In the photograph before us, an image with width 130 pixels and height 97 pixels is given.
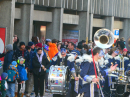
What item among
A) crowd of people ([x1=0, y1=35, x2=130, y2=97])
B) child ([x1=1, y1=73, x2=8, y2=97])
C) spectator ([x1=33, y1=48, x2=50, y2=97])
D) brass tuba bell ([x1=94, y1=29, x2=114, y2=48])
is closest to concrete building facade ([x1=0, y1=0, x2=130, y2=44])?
crowd of people ([x1=0, y1=35, x2=130, y2=97])

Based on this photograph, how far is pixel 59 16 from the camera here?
879 inches

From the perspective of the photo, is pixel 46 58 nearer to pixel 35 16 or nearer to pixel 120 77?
pixel 120 77

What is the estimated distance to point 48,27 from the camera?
22562 millimetres

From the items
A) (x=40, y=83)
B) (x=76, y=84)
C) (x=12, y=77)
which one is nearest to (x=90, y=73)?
(x=76, y=84)

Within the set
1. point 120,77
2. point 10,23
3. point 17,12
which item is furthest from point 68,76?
point 17,12

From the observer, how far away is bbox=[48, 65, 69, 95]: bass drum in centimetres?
938

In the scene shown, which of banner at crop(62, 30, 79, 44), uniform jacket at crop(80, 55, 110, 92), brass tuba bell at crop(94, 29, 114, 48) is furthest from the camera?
banner at crop(62, 30, 79, 44)

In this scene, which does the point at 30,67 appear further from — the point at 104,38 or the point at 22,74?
the point at 104,38

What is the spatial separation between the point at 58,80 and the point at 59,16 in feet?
43.5

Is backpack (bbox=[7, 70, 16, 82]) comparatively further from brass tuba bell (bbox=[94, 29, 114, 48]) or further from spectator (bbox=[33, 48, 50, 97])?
brass tuba bell (bbox=[94, 29, 114, 48])

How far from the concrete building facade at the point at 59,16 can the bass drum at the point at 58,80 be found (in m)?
4.06

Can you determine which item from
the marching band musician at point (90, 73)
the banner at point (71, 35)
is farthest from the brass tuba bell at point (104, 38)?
the banner at point (71, 35)

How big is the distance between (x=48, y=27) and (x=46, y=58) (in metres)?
11.2

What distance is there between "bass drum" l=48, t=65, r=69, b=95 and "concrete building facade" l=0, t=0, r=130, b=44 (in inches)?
160
